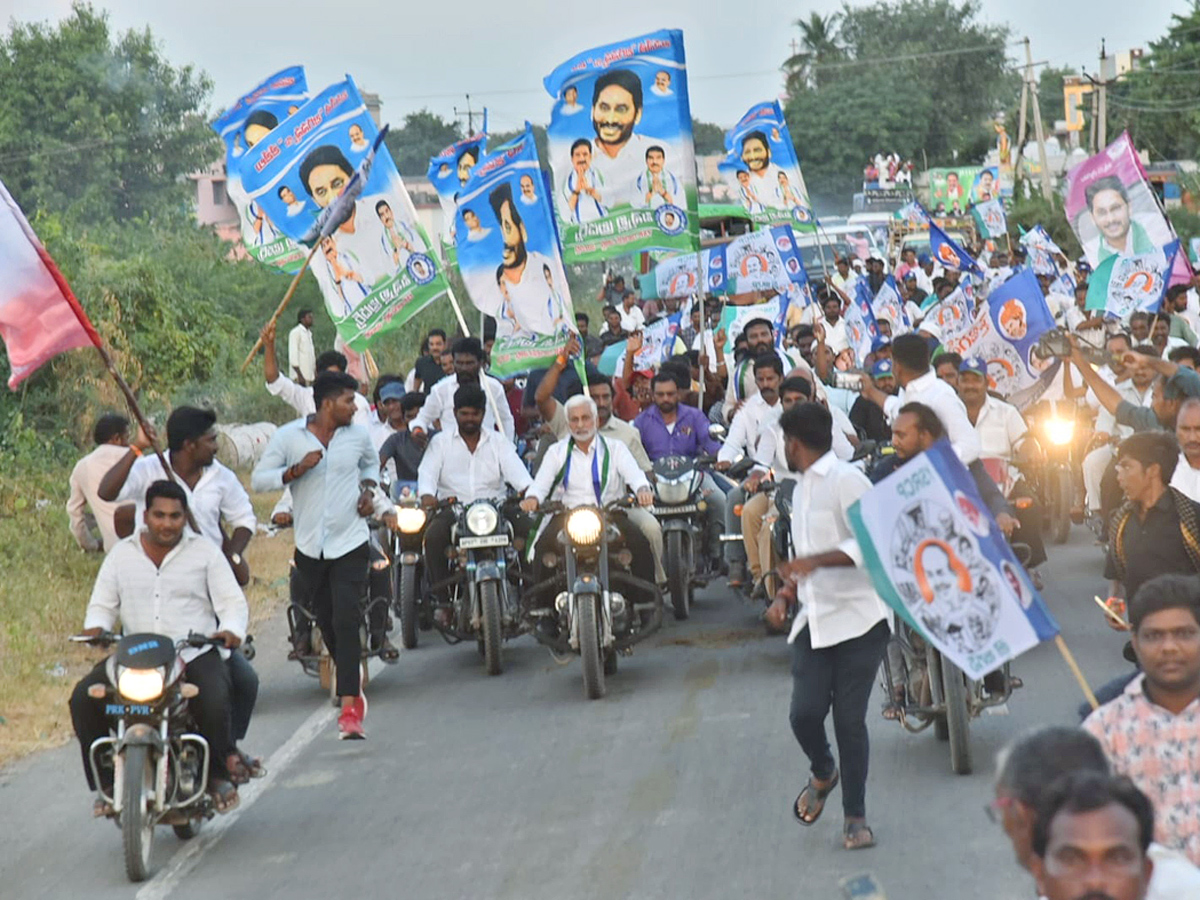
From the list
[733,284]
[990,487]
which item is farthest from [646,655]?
[733,284]

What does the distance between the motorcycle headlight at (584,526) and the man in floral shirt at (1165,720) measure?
239 inches

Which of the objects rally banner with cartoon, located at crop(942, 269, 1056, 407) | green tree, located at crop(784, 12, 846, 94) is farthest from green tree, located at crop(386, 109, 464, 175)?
rally banner with cartoon, located at crop(942, 269, 1056, 407)

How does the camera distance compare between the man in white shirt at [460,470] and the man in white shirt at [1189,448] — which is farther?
the man in white shirt at [460,470]

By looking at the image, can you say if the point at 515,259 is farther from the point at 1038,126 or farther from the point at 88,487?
the point at 1038,126

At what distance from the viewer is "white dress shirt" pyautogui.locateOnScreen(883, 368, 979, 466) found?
983cm

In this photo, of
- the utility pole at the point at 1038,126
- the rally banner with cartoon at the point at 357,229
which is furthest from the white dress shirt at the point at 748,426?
the utility pole at the point at 1038,126

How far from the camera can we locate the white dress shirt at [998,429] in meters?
12.6

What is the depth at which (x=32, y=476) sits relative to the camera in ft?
63.0

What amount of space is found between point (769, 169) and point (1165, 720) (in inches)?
780

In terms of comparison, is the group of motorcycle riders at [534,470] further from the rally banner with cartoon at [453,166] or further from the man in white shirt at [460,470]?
the rally banner with cartoon at [453,166]

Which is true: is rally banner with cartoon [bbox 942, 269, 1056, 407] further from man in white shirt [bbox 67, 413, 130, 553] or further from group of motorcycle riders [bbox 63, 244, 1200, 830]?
man in white shirt [bbox 67, 413, 130, 553]

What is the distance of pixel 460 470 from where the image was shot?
39.9ft

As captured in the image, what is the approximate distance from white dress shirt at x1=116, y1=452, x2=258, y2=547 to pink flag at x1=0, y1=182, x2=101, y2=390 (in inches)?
43.1

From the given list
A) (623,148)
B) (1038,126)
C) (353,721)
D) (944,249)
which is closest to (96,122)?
(1038,126)
